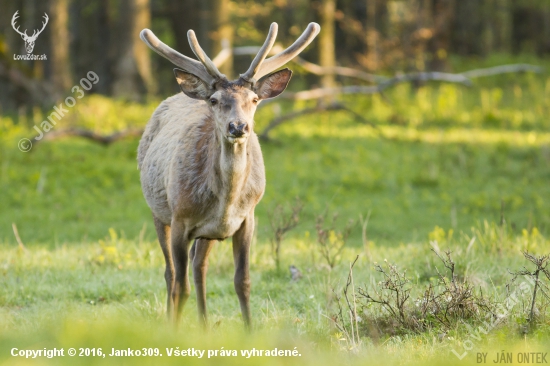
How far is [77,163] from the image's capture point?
13.6 metres

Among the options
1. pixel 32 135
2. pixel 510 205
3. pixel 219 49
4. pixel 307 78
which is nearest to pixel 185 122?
pixel 510 205

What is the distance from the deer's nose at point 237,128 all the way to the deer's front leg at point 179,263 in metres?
1.13

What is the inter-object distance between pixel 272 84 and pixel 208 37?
11.5m

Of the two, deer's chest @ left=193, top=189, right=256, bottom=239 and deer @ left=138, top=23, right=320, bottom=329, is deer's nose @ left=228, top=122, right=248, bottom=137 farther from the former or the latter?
deer's chest @ left=193, top=189, right=256, bottom=239

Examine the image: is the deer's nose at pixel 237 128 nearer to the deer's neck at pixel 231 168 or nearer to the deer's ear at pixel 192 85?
the deer's neck at pixel 231 168

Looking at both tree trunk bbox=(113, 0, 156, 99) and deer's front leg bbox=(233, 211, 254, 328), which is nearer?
deer's front leg bbox=(233, 211, 254, 328)

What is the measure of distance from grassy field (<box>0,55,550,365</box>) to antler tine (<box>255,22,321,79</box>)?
181 centimetres

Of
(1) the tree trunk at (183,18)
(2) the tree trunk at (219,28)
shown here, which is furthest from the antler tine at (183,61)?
(1) the tree trunk at (183,18)

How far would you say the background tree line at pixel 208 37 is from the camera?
17.5 metres

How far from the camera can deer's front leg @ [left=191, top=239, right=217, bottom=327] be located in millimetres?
6328

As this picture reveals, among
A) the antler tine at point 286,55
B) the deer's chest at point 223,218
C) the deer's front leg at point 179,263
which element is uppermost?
the antler tine at point 286,55

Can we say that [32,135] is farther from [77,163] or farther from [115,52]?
[115,52]

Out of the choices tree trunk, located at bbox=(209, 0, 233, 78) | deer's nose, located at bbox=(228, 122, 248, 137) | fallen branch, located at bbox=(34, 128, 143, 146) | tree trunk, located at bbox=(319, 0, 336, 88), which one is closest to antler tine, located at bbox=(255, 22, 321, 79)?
deer's nose, located at bbox=(228, 122, 248, 137)

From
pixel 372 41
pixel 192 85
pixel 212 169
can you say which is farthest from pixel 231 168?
pixel 372 41
